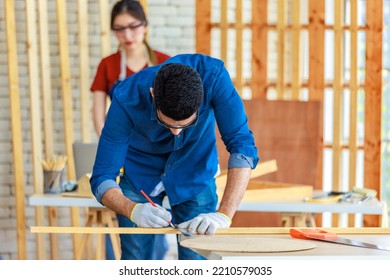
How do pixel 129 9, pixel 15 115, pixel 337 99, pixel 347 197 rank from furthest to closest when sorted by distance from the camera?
pixel 337 99 < pixel 15 115 < pixel 129 9 < pixel 347 197

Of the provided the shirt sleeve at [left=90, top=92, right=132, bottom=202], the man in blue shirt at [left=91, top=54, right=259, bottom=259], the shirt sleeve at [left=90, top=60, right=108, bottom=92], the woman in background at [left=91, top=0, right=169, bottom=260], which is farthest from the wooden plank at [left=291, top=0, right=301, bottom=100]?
the shirt sleeve at [left=90, top=92, right=132, bottom=202]

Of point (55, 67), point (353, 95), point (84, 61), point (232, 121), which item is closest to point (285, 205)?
point (232, 121)

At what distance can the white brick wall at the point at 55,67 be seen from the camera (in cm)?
684

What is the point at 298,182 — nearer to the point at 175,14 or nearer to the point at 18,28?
the point at 175,14

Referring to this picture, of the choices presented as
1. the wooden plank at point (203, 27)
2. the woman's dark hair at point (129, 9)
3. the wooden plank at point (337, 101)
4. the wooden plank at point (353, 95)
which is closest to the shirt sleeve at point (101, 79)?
the woman's dark hair at point (129, 9)

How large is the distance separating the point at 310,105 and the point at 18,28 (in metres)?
2.50

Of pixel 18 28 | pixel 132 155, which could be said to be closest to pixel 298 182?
pixel 132 155

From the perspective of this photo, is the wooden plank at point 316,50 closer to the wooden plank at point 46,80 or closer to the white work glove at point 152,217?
the wooden plank at point 46,80

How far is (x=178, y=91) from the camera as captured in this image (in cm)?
294

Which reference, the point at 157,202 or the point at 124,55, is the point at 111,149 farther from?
the point at 124,55

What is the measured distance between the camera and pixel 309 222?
4594 millimetres

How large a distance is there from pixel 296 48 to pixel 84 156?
76.6 inches

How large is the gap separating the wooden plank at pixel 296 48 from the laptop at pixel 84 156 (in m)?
1.84

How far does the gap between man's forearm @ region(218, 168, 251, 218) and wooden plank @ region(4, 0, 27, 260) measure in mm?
2853
